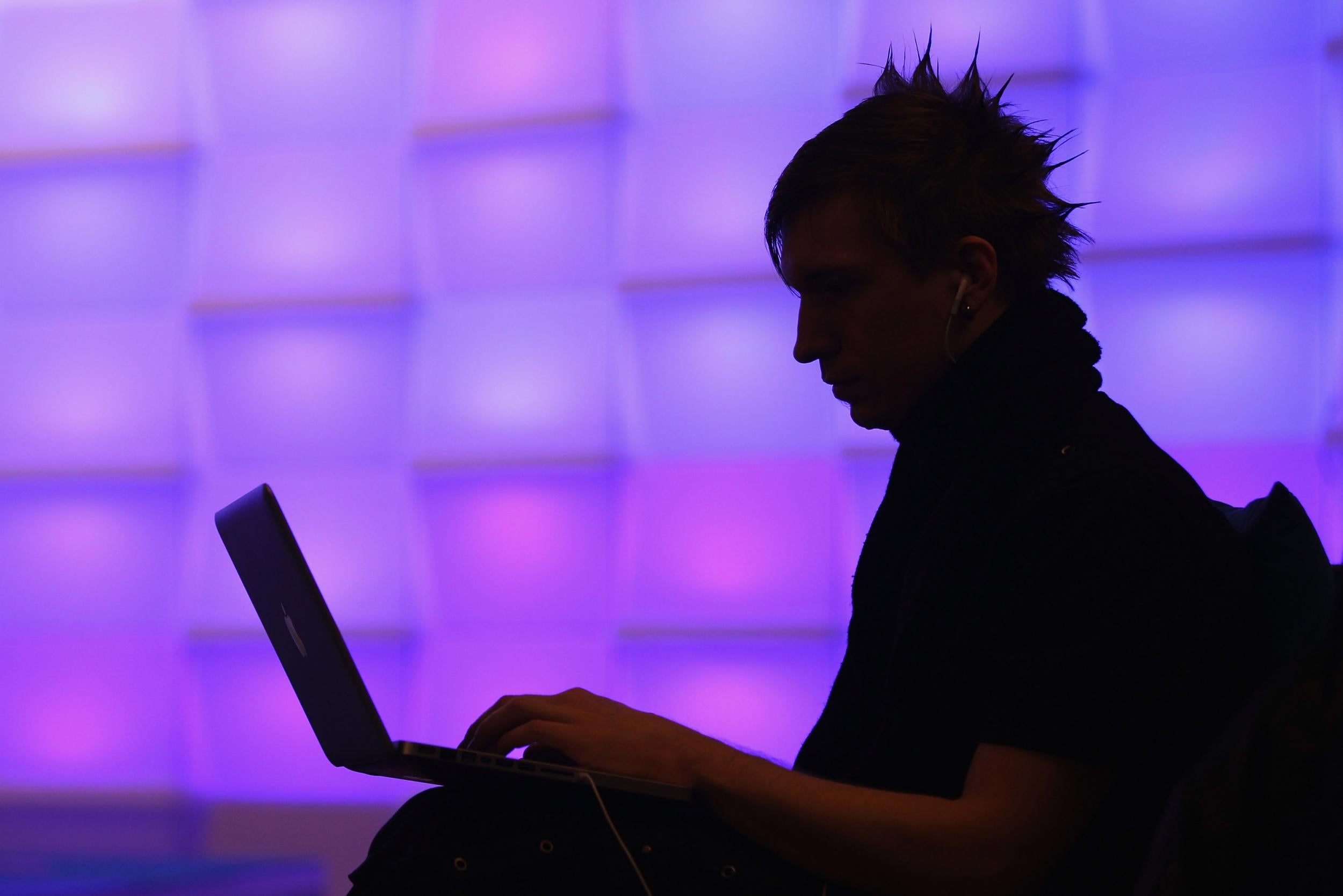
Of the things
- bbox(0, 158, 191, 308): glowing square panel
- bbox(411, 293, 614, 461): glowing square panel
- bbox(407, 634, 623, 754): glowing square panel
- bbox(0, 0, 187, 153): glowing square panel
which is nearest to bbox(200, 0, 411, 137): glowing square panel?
bbox(0, 0, 187, 153): glowing square panel

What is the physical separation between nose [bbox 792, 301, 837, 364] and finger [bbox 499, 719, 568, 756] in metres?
0.45

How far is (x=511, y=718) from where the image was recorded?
38.7 inches

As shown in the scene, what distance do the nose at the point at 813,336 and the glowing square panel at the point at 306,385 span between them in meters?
1.48

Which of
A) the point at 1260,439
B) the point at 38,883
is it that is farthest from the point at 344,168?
the point at 1260,439

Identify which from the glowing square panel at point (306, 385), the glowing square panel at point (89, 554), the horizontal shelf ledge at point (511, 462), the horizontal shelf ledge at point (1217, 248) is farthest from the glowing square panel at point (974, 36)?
the glowing square panel at point (89, 554)

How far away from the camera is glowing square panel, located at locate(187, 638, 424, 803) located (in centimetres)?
244

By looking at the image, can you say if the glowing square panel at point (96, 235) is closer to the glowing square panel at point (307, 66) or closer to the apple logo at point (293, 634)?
the glowing square panel at point (307, 66)

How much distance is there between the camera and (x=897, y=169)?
1133mm

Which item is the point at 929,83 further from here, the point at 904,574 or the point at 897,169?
the point at 904,574

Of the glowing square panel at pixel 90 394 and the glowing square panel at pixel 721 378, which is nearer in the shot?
the glowing square panel at pixel 721 378

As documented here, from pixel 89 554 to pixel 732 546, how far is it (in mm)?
1467

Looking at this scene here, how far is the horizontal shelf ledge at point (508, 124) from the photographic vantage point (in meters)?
→ 2.44

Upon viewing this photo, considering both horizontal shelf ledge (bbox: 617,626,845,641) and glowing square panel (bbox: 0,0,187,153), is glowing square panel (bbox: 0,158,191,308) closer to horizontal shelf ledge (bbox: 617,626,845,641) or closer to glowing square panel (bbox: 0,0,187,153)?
glowing square panel (bbox: 0,0,187,153)

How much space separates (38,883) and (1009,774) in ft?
6.84
